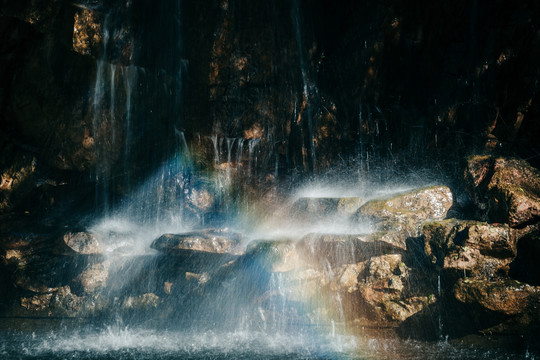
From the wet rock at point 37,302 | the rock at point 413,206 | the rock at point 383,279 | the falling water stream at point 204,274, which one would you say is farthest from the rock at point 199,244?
the rock at point 413,206

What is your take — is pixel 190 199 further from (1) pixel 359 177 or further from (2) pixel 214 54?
(1) pixel 359 177

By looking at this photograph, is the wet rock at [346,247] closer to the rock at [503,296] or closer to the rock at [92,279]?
the rock at [503,296]

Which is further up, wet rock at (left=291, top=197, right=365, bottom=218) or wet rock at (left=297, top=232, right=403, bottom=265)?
wet rock at (left=291, top=197, right=365, bottom=218)

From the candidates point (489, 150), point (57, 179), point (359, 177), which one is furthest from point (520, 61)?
point (57, 179)

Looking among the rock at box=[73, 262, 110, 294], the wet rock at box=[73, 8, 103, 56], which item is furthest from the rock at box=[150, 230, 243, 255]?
the wet rock at box=[73, 8, 103, 56]

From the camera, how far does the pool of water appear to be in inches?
173

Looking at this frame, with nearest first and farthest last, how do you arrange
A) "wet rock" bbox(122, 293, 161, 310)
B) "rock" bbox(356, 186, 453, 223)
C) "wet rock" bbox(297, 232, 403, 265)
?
"wet rock" bbox(297, 232, 403, 265) < "rock" bbox(356, 186, 453, 223) < "wet rock" bbox(122, 293, 161, 310)

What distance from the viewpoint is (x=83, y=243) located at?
7281 mm

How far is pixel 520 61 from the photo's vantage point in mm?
7203

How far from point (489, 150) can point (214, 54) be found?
720cm

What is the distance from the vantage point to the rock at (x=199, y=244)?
22.1 feet

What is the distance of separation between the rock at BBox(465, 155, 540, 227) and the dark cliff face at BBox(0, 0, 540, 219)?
150 cm

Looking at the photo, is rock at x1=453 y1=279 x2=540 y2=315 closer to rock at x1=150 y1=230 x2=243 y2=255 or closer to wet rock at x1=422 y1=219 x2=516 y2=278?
wet rock at x1=422 y1=219 x2=516 y2=278

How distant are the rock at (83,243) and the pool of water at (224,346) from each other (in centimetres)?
179
